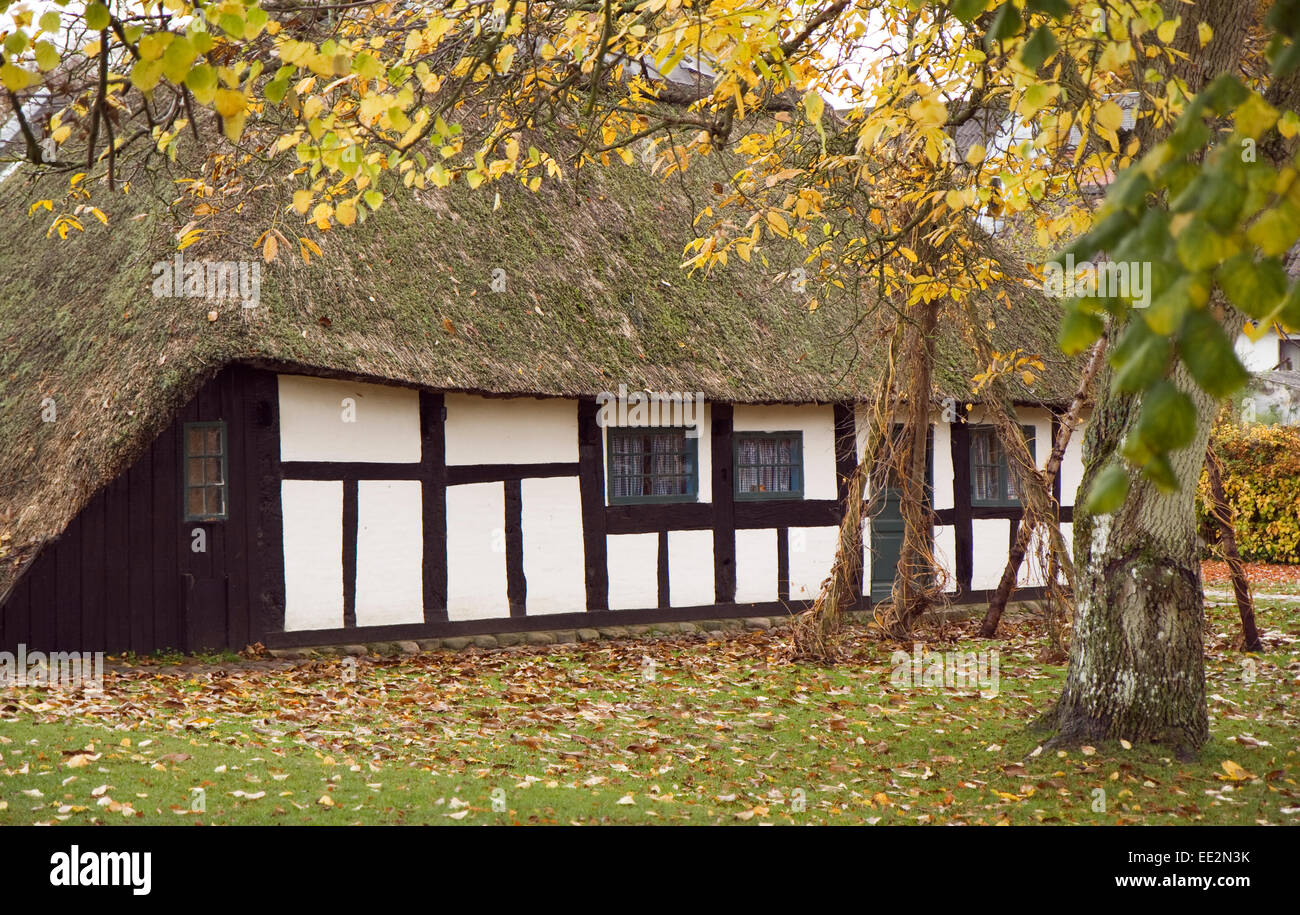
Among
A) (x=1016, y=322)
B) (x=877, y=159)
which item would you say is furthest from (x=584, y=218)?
(x=1016, y=322)

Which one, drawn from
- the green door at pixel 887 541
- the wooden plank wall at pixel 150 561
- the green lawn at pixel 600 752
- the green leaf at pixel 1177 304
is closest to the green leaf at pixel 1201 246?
the green leaf at pixel 1177 304

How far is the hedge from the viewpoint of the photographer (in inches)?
830

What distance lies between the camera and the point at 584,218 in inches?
575

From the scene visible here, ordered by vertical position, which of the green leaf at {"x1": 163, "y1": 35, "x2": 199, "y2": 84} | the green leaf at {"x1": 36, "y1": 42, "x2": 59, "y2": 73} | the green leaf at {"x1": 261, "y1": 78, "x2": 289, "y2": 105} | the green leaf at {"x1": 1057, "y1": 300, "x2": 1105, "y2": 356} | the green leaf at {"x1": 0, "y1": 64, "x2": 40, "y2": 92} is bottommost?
the green leaf at {"x1": 1057, "y1": 300, "x2": 1105, "y2": 356}

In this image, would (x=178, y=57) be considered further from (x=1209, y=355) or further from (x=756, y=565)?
(x=756, y=565)

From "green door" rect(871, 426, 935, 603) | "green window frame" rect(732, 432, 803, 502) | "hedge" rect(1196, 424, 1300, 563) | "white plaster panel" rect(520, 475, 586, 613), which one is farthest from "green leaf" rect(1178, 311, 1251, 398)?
"hedge" rect(1196, 424, 1300, 563)

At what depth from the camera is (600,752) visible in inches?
294

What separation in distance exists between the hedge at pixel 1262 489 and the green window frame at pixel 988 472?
6.33m

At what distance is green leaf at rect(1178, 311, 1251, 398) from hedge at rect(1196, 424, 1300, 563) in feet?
68.7

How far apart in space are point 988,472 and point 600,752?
1043 cm

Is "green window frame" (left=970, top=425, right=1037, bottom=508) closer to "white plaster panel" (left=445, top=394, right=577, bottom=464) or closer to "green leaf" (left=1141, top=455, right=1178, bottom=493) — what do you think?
"white plaster panel" (left=445, top=394, right=577, bottom=464)

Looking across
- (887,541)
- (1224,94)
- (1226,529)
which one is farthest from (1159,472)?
(887,541)

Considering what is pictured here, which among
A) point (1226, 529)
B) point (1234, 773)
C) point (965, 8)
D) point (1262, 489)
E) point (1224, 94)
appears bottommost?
point (1234, 773)

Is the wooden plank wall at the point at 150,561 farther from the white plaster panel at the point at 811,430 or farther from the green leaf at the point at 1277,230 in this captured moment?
the green leaf at the point at 1277,230
